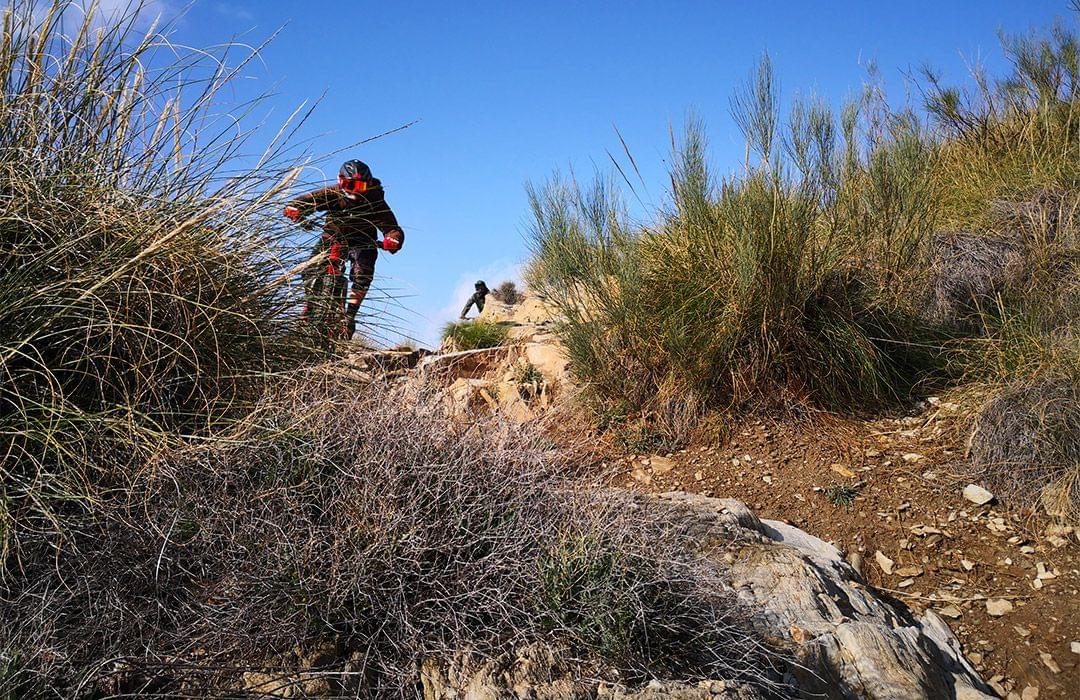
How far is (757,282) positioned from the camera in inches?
232

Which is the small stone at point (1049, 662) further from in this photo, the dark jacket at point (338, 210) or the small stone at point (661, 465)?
the dark jacket at point (338, 210)

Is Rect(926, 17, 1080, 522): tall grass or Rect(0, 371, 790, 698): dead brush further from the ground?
Rect(926, 17, 1080, 522): tall grass

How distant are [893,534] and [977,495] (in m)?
0.71

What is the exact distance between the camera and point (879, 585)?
4695 millimetres

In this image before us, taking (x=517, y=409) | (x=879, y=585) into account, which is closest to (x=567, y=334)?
(x=517, y=409)

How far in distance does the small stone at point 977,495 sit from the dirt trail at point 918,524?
4cm

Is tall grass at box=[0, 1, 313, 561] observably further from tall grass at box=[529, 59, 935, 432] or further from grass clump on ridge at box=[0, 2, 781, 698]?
tall grass at box=[529, 59, 935, 432]

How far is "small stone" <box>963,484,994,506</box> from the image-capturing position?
5316 mm

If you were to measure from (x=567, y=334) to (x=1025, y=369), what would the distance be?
10.8 ft

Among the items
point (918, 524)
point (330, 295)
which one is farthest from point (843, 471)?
point (330, 295)

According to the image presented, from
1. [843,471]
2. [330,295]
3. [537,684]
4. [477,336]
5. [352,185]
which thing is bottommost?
[537,684]

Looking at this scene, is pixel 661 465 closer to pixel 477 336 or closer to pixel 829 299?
pixel 829 299


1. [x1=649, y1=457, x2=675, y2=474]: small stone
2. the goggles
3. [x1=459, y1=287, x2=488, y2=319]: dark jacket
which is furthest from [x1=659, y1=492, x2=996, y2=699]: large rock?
[x1=459, y1=287, x2=488, y2=319]: dark jacket

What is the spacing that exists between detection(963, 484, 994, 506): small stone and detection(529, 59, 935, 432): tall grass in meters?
1.03
